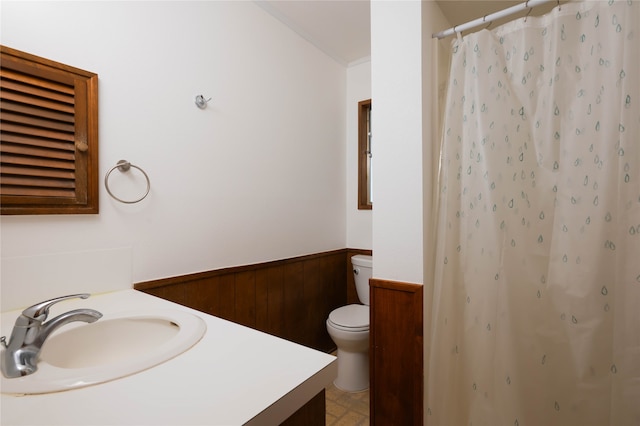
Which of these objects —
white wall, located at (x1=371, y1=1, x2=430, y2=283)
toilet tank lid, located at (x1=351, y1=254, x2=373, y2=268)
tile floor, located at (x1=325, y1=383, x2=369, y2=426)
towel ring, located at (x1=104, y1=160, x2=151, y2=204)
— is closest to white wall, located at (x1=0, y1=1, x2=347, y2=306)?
towel ring, located at (x1=104, y1=160, x2=151, y2=204)

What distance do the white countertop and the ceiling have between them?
1689 millimetres

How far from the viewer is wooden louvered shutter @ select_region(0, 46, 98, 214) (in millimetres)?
974

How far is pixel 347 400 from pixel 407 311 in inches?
36.0

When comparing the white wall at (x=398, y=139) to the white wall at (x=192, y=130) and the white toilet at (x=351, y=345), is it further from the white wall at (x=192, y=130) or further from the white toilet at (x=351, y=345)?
the white wall at (x=192, y=130)

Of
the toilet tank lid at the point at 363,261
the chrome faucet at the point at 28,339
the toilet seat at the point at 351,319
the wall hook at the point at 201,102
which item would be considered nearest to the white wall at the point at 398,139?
the toilet seat at the point at 351,319

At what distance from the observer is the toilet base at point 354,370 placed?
1.94 m

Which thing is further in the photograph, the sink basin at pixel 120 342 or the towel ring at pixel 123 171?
the towel ring at pixel 123 171

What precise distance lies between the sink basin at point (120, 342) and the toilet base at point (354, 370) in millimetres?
1350

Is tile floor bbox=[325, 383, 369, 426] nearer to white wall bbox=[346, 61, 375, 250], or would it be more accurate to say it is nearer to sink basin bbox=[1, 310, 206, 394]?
white wall bbox=[346, 61, 375, 250]

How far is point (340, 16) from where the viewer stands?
1.93 m

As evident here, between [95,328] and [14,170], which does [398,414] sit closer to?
[95,328]

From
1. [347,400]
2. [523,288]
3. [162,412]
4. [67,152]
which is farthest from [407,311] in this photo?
[67,152]

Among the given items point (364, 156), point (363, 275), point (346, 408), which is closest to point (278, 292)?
point (363, 275)

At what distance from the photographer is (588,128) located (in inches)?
43.3
